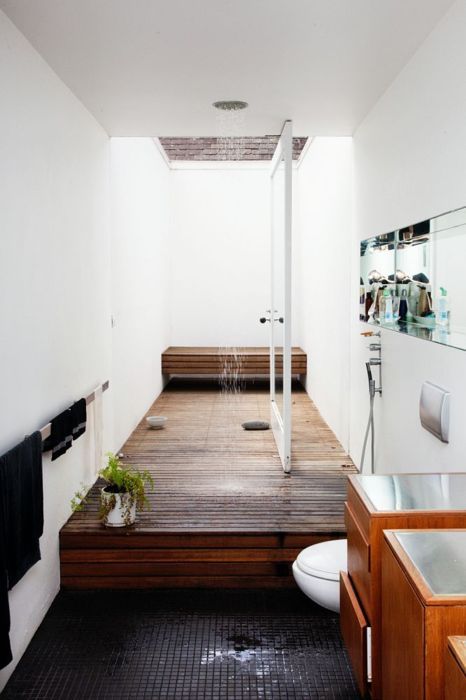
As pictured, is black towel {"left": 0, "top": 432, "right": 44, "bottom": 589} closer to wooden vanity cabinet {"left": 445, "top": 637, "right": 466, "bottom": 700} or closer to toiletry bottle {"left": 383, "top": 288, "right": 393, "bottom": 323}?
wooden vanity cabinet {"left": 445, "top": 637, "right": 466, "bottom": 700}

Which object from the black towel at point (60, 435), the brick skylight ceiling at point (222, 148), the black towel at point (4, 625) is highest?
the brick skylight ceiling at point (222, 148)

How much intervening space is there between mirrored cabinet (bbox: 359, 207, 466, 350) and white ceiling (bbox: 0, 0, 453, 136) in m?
0.76

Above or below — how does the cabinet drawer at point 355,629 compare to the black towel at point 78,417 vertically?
below

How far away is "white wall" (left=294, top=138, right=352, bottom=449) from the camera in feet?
16.2

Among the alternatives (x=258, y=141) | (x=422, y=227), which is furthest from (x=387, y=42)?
(x=258, y=141)

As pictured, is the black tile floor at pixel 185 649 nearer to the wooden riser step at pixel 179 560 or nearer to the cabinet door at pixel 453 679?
the wooden riser step at pixel 179 560

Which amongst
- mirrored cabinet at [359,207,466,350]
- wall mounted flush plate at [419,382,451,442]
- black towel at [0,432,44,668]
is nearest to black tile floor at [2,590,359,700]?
black towel at [0,432,44,668]

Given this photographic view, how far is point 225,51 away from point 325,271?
3178 millimetres

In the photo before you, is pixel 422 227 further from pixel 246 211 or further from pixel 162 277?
pixel 246 211

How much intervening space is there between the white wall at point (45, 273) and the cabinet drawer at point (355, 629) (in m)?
1.23

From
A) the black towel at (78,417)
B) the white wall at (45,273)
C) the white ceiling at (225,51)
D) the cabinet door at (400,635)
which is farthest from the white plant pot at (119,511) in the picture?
the white ceiling at (225,51)

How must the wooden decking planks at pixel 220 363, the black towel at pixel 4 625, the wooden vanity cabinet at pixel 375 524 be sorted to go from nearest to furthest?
the wooden vanity cabinet at pixel 375 524 → the black towel at pixel 4 625 → the wooden decking planks at pixel 220 363

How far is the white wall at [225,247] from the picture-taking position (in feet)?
26.7

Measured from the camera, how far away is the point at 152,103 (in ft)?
12.2
